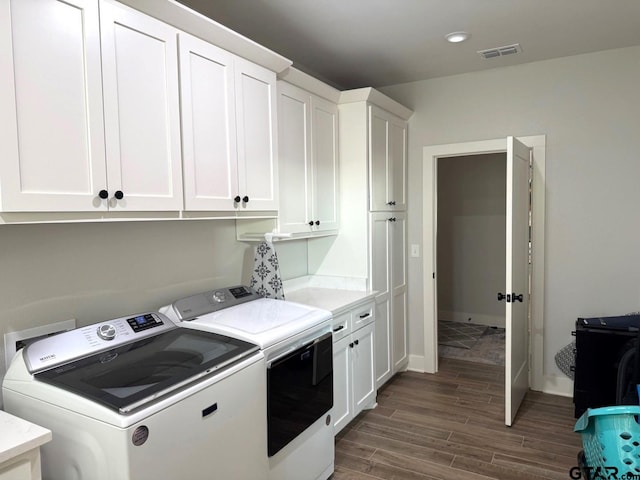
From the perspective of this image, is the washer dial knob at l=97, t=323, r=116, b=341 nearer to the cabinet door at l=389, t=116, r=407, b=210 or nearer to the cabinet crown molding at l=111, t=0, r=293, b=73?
the cabinet crown molding at l=111, t=0, r=293, b=73

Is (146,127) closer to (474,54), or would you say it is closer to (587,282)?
(474,54)

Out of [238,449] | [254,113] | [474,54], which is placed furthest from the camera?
[474,54]

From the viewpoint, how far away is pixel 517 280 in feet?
10.2

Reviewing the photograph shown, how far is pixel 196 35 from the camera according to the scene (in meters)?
1.93

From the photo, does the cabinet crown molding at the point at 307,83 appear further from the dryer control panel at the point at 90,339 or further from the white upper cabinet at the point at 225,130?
the dryer control panel at the point at 90,339

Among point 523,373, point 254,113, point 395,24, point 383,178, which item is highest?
point 395,24

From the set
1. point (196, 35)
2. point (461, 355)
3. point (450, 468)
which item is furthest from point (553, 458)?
point (196, 35)

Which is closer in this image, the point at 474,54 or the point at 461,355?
the point at 474,54

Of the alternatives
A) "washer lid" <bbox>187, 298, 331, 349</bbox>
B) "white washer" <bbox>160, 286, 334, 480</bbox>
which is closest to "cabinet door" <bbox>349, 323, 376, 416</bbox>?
"white washer" <bbox>160, 286, 334, 480</bbox>

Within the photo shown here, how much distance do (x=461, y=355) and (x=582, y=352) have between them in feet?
5.09

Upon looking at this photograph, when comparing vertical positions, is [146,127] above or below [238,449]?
above

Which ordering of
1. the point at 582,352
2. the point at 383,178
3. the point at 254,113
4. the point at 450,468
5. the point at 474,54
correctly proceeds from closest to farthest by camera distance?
the point at 254,113, the point at 450,468, the point at 582,352, the point at 474,54, the point at 383,178

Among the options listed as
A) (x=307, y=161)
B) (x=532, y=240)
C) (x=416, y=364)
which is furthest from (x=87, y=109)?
(x=416, y=364)

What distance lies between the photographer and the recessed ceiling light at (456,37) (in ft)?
9.32
